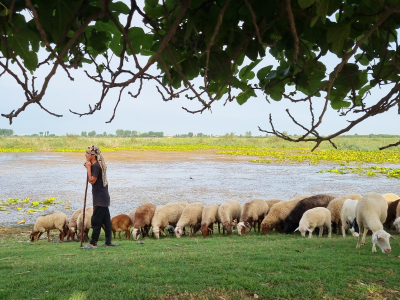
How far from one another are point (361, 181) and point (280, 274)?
1624 centimetres

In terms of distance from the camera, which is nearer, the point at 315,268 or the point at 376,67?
the point at 376,67

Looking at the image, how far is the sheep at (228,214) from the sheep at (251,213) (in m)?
0.31

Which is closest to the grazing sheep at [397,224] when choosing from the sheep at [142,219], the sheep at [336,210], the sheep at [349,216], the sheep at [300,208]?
the sheep at [349,216]

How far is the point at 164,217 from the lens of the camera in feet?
30.6

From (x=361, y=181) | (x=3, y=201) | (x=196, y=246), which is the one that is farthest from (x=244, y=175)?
(x=196, y=246)

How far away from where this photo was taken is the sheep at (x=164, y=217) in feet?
29.9

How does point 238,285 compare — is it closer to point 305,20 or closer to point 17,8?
point 305,20

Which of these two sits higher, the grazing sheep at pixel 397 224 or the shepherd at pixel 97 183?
the shepherd at pixel 97 183

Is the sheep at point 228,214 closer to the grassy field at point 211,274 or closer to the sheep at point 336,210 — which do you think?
the grassy field at point 211,274

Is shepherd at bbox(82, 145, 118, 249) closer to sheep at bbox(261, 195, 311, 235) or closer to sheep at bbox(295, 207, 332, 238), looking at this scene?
sheep at bbox(261, 195, 311, 235)

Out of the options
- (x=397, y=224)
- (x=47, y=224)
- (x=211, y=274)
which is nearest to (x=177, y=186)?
(x=47, y=224)

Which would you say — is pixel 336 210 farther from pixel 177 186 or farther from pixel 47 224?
pixel 177 186

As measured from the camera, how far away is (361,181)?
19.1 meters

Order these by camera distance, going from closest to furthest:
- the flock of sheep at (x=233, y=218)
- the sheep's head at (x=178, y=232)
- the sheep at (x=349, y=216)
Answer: the sheep at (x=349, y=216) → the flock of sheep at (x=233, y=218) → the sheep's head at (x=178, y=232)
